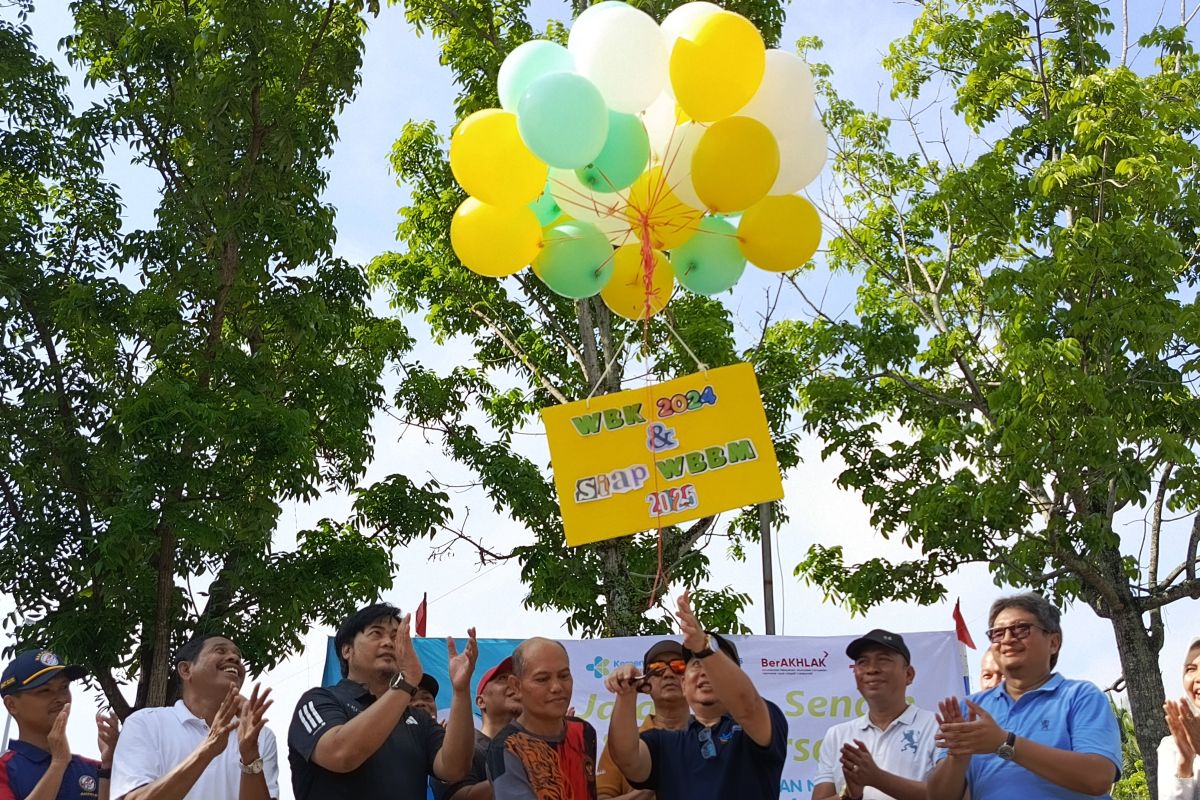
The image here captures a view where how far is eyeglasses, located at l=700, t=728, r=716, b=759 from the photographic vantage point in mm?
4102

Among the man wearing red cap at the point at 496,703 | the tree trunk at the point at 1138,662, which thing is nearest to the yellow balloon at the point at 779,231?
the man wearing red cap at the point at 496,703

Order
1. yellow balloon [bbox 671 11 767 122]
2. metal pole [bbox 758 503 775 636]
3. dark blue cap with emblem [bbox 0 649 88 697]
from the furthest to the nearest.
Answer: metal pole [bbox 758 503 775 636], yellow balloon [bbox 671 11 767 122], dark blue cap with emblem [bbox 0 649 88 697]

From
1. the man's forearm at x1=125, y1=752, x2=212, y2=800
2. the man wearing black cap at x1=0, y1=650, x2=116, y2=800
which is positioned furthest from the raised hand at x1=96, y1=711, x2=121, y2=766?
the man's forearm at x1=125, y1=752, x2=212, y2=800

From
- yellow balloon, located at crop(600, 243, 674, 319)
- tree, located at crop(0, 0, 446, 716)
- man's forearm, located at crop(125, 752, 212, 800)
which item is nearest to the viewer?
man's forearm, located at crop(125, 752, 212, 800)

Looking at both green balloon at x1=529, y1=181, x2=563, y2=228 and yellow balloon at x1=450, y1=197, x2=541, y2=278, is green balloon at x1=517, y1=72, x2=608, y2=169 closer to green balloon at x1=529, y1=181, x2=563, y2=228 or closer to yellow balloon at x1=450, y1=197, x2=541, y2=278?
yellow balloon at x1=450, y1=197, x2=541, y2=278

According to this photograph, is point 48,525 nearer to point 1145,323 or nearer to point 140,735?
point 140,735

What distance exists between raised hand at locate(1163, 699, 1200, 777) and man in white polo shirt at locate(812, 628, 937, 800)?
78 centimetres

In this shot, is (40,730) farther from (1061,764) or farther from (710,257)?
(1061,764)

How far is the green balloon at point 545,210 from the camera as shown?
5.66 metres

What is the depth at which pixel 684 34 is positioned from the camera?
507 cm

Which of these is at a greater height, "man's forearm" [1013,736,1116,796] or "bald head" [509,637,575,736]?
"bald head" [509,637,575,736]

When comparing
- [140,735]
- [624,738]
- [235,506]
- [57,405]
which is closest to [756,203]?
[624,738]

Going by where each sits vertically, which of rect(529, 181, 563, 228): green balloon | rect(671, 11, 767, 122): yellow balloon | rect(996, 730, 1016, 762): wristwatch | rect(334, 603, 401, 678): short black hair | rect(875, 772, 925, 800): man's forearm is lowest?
rect(875, 772, 925, 800): man's forearm

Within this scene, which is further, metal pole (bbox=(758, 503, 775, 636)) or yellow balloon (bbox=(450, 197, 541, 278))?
metal pole (bbox=(758, 503, 775, 636))
